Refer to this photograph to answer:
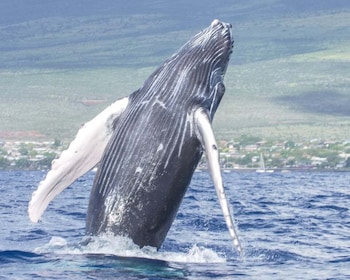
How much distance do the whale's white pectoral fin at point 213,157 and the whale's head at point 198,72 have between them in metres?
0.28

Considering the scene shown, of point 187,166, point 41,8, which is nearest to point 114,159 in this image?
point 187,166

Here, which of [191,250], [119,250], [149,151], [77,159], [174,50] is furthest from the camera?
[174,50]

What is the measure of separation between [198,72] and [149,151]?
0.92 meters

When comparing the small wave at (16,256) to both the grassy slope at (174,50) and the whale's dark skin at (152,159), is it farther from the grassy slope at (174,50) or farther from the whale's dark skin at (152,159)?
the grassy slope at (174,50)

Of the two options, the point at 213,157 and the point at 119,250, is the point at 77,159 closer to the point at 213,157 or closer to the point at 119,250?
the point at 119,250

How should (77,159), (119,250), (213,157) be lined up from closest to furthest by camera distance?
(213,157) → (119,250) → (77,159)

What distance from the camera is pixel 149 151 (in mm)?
9773

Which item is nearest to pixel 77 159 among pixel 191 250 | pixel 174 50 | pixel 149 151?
pixel 149 151

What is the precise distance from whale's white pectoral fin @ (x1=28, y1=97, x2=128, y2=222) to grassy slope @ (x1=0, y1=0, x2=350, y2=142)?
99570 millimetres

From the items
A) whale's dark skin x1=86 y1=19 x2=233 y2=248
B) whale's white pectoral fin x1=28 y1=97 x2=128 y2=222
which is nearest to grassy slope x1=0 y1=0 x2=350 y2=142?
whale's white pectoral fin x1=28 y1=97 x2=128 y2=222

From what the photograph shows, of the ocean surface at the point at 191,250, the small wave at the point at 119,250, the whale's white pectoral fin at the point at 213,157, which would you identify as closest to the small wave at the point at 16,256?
the ocean surface at the point at 191,250

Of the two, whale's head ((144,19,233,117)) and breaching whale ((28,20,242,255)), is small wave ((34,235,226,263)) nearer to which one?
breaching whale ((28,20,242,255))

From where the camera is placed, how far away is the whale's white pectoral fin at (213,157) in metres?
9.10

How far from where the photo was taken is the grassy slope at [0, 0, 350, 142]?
12269 cm
